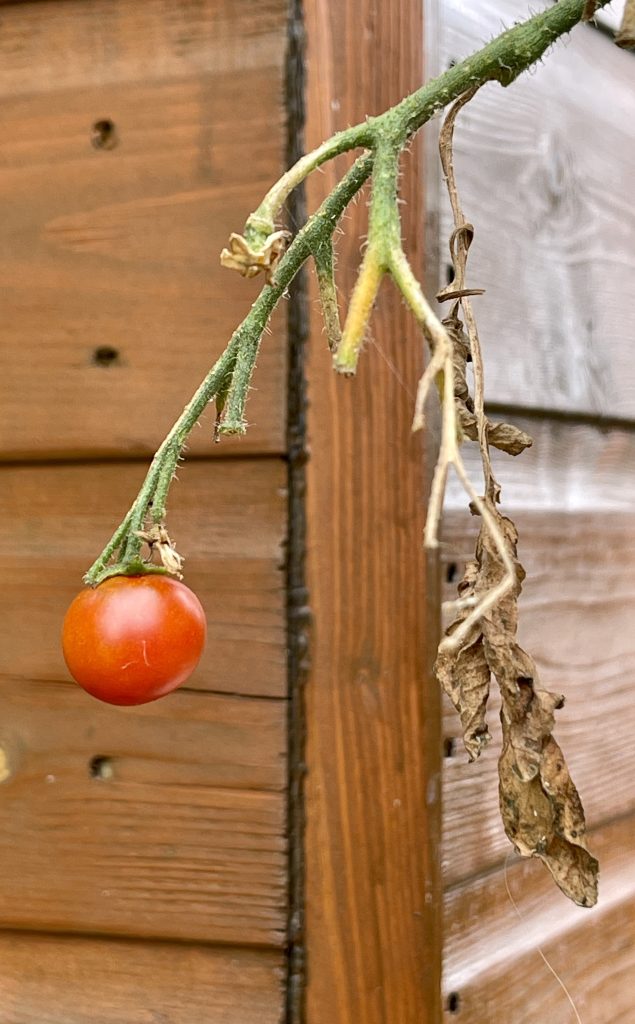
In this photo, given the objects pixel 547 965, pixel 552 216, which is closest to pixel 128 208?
pixel 552 216

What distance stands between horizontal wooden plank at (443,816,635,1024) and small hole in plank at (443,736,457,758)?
98 millimetres

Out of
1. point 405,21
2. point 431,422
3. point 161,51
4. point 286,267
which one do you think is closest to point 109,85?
point 161,51

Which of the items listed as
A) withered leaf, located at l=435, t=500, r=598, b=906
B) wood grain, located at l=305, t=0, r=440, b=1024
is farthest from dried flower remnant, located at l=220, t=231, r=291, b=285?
wood grain, located at l=305, t=0, r=440, b=1024

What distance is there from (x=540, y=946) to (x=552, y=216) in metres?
0.57

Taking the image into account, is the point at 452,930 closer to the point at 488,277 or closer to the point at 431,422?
the point at 431,422

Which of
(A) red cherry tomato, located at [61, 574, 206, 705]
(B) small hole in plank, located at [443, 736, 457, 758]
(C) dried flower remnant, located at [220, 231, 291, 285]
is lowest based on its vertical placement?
(B) small hole in plank, located at [443, 736, 457, 758]

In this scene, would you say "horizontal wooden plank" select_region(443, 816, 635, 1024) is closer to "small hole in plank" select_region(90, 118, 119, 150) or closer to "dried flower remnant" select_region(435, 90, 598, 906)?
"dried flower remnant" select_region(435, 90, 598, 906)

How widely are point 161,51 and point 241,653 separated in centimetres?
41

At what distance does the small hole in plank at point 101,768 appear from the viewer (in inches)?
29.0

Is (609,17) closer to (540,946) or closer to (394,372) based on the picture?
(394,372)

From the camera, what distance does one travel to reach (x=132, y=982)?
2.40 feet

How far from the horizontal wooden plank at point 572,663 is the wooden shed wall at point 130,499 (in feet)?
0.41

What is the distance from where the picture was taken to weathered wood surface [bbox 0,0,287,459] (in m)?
0.70

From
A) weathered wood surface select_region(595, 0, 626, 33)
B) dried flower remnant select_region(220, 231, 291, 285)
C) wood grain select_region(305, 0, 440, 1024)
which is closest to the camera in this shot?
dried flower remnant select_region(220, 231, 291, 285)
